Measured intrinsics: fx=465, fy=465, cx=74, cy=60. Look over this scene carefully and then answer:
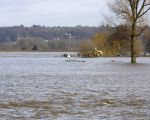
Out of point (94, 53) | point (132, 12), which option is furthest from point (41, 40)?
point (132, 12)

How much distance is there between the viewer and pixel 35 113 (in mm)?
14328

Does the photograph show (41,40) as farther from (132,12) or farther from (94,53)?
(132,12)

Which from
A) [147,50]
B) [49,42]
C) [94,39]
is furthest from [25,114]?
[49,42]

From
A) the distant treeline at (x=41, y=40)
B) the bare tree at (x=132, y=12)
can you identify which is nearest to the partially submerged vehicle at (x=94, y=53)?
the bare tree at (x=132, y=12)

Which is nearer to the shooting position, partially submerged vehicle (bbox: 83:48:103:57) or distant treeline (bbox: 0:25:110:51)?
partially submerged vehicle (bbox: 83:48:103:57)

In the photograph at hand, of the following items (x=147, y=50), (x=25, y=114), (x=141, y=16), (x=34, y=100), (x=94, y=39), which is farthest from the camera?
(x=147, y=50)

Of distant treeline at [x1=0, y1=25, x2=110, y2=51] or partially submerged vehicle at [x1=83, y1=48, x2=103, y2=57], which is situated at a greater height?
distant treeline at [x1=0, y1=25, x2=110, y2=51]

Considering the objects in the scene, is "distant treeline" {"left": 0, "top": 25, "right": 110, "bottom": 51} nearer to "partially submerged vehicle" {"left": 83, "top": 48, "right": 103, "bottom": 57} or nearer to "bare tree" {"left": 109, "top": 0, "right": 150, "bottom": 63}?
"partially submerged vehicle" {"left": 83, "top": 48, "right": 103, "bottom": 57}

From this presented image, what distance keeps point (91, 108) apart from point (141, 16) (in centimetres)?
3776

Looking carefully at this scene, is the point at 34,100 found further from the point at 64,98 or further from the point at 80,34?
the point at 80,34

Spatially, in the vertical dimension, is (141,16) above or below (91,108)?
above

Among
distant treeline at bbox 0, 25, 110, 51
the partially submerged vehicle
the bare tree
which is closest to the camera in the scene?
the bare tree

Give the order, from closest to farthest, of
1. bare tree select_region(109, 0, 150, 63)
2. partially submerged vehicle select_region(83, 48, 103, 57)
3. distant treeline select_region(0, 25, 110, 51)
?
1. bare tree select_region(109, 0, 150, 63)
2. partially submerged vehicle select_region(83, 48, 103, 57)
3. distant treeline select_region(0, 25, 110, 51)

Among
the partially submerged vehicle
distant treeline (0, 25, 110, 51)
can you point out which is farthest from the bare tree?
distant treeline (0, 25, 110, 51)
